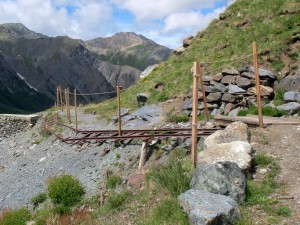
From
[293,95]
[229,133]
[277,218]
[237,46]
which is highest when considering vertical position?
[237,46]

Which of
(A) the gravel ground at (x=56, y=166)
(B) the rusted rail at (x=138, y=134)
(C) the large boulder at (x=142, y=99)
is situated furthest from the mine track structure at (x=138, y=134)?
(C) the large boulder at (x=142, y=99)

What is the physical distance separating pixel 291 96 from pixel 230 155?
9.17 m

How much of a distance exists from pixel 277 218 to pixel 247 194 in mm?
1201

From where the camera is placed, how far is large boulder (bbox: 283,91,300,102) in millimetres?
17188

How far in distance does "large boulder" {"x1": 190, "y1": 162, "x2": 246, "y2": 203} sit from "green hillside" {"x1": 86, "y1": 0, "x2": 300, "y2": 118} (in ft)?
40.9

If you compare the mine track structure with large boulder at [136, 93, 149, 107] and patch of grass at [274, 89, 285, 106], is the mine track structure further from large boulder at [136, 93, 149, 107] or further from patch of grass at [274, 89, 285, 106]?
large boulder at [136, 93, 149, 107]

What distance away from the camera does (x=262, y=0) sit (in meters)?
29.9

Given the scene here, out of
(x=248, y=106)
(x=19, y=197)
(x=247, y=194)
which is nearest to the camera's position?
(x=247, y=194)

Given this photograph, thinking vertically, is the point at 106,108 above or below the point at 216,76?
below

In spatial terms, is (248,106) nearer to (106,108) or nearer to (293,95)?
(293,95)

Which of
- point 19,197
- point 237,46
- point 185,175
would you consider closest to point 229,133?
point 185,175

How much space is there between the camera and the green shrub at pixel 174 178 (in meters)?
8.98

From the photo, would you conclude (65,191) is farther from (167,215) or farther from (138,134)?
(167,215)

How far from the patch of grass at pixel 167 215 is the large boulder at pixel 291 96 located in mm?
11057
